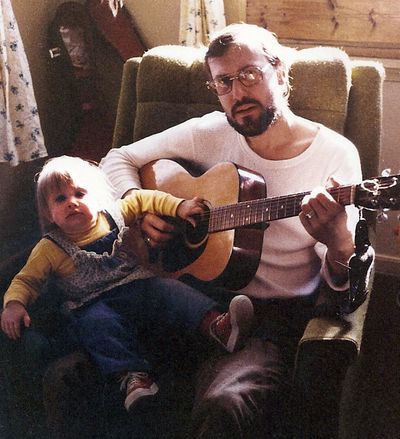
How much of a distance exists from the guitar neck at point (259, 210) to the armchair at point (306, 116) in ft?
0.73

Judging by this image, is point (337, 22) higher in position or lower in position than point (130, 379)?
higher

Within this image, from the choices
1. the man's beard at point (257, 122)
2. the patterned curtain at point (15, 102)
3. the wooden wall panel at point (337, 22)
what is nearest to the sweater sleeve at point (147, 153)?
the man's beard at point (257, 122)

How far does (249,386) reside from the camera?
1090mm

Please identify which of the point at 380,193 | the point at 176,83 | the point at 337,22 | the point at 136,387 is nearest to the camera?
the point at 380,193

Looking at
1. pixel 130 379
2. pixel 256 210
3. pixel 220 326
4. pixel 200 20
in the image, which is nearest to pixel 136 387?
pixel 130 379

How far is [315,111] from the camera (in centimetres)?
142

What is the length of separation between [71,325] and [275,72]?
2.28ft

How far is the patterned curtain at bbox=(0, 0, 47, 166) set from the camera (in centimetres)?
203

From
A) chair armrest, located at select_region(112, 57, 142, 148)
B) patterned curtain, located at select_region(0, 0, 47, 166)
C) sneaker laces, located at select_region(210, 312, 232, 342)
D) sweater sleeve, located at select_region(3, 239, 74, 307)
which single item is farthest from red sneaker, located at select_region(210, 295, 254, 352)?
patterned curtain, located at select_region(0, 0, 47, 166)

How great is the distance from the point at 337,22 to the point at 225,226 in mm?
1190

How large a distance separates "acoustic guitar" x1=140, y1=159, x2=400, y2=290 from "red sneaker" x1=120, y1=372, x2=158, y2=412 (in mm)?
247

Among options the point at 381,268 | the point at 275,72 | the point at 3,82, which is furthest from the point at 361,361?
the point at 3,82

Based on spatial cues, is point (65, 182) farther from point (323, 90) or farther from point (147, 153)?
point (323, 90)

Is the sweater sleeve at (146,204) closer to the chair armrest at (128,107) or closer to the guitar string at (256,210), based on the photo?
the guitar string at (256,210)
